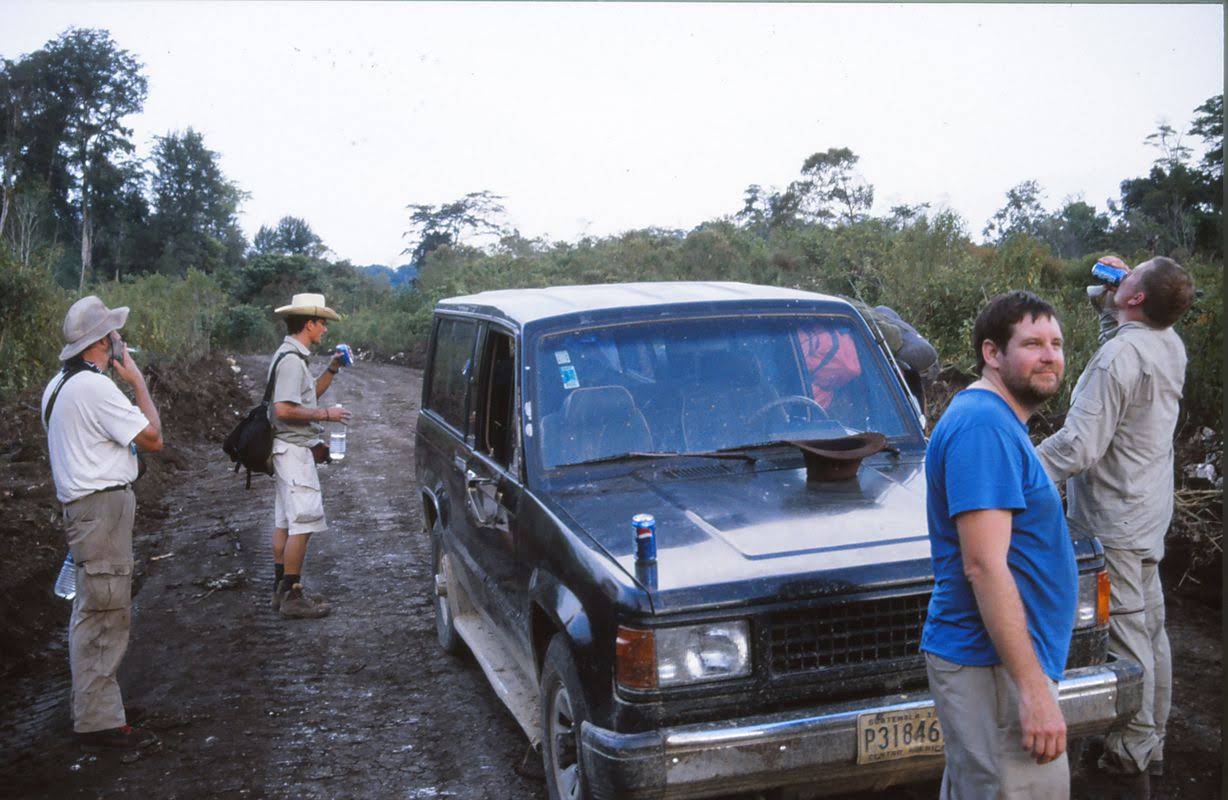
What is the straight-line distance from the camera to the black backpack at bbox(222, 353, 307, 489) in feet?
23.6

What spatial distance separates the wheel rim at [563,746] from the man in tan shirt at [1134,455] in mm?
2073

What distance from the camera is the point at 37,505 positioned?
864 cm

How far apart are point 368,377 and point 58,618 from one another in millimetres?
20552

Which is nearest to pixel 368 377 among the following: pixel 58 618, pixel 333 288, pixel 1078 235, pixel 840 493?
pixel 1078 235

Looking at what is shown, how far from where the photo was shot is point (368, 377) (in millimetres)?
27562

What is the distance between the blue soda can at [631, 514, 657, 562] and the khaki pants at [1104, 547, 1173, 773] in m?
2.09

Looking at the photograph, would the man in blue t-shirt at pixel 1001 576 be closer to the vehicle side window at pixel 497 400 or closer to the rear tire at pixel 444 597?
the vehicle side window at pixel 497 400

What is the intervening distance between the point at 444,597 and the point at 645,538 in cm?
328

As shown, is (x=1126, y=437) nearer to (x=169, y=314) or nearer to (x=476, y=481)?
(x=476, y=481)

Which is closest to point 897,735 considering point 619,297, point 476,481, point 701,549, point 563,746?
point 701,549

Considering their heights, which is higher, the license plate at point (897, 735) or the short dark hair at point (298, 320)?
the short dark hair at point (298, 320)

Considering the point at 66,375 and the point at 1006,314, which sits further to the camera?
the point at 66,375

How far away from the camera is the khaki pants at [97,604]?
5.15 metres

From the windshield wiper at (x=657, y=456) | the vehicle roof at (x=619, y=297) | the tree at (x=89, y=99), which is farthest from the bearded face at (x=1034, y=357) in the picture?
the tree at (x=89, y=99)
